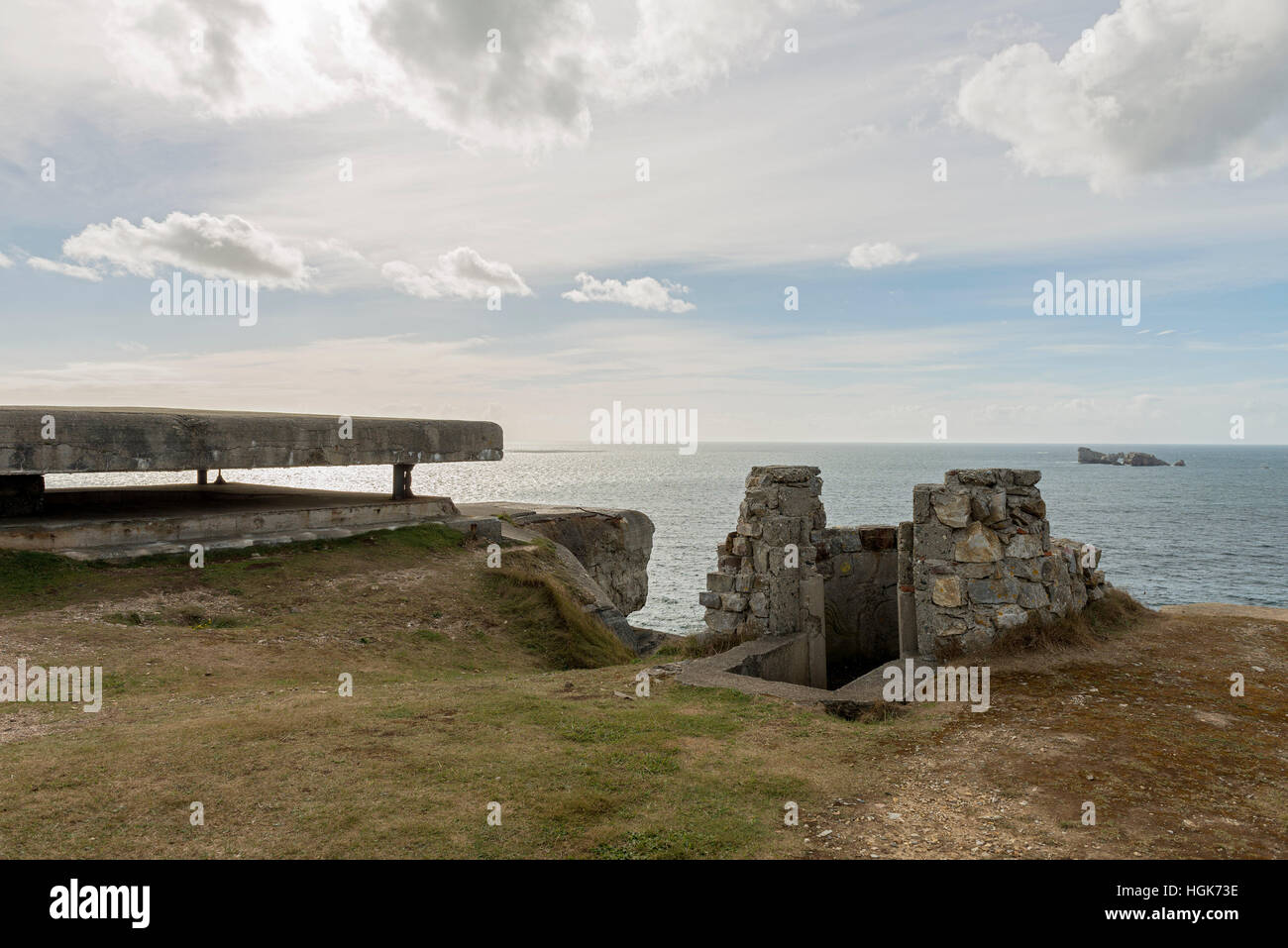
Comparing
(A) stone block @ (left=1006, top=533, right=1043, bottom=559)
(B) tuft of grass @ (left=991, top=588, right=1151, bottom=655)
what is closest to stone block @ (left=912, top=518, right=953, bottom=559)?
(A) stone block @ (left=1006, top=533, right=1043, bottom=559)

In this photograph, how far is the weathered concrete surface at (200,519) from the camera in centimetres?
1177

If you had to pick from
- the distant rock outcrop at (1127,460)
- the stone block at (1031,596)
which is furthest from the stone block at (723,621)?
the distant rock outcrop at (1127,460)

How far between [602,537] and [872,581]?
10301 mm

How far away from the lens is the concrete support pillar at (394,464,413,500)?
54.4 ft

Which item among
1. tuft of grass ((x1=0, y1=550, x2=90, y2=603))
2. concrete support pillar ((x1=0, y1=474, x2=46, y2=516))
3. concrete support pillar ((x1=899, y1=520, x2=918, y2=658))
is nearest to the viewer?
concrete support pillar ((x1=899, y1=520, x2=918, y2=658))

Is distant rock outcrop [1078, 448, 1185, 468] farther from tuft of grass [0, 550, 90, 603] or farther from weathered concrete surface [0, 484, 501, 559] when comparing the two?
tuft of grass [0, 550, 90, 603]

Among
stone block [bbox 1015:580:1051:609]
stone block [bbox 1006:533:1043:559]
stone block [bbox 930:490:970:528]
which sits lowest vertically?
stone block [bbox 1015:580:1051:609]

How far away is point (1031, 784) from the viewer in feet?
17.4

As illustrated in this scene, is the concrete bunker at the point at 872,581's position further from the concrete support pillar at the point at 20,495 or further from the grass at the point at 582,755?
the concrete support pillar at the point at 20,495

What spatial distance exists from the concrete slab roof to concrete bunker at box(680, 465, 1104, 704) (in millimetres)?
8124

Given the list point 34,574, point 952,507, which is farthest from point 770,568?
point 34,574

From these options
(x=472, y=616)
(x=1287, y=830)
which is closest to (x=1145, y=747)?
(x=1287, y=830)

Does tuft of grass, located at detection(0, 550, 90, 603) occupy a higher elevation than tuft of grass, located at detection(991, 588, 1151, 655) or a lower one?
higher
